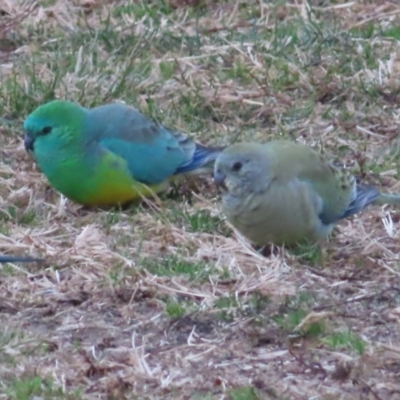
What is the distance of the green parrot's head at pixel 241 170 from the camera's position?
592 cm

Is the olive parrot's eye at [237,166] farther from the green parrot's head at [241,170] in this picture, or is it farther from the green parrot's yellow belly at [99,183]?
the green parrot's yellow belly at [99,183]

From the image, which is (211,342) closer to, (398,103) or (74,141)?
(74,141)

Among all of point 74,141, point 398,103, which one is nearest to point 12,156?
point 74,141

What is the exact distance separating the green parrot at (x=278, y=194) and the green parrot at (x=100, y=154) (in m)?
0.84

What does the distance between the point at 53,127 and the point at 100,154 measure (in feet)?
0.92

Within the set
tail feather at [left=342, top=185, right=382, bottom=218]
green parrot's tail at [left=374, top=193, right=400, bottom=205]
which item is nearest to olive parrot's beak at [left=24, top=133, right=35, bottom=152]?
tail feather at [left=342, top=185, right=382, bottom=218]

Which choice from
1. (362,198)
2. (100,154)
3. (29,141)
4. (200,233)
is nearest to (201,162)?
(100,154)

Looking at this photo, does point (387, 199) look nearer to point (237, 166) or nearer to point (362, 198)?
point (362, 198)

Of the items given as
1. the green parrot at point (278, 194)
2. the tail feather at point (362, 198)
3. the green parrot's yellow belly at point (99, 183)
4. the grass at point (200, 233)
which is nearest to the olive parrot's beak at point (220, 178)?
the green parrot at point (278, 194)

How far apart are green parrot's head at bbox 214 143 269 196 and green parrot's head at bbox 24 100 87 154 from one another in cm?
102

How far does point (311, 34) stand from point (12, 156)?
2.59 m

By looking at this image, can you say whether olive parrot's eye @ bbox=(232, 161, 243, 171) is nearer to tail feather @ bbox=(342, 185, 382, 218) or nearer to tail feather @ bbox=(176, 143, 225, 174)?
tail feather @ bbox=(342, 185, 382, 218)

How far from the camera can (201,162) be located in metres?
6.95

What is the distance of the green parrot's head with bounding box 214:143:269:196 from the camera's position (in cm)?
592
